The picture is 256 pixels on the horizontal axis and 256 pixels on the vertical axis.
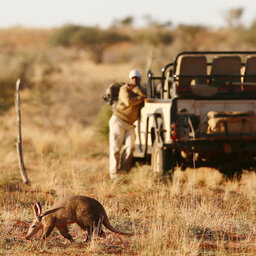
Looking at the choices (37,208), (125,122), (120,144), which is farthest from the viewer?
(120,144)

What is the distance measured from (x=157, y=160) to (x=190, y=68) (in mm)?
1664

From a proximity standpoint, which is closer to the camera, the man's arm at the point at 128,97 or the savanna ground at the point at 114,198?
the savanna ground at the point at 114,198

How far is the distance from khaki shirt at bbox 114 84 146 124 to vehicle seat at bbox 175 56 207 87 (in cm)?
100

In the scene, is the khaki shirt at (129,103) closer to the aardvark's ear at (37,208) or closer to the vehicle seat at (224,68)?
the vehicle seat at (224,68)

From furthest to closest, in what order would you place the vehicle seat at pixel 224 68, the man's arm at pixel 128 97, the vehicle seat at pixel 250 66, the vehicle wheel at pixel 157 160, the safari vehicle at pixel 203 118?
the man's arm at pixel 128 97 < the vehicle seat at pixel 250 66 < the vehicle seat at pixel 224 68 < the vehicle wheel at pixel 157 160 < the safari vehicle at pixel 203 118

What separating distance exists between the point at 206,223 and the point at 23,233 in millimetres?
2053

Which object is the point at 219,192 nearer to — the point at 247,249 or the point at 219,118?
the point at 219,118

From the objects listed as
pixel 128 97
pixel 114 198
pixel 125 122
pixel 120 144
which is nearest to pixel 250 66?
pixel 128 97

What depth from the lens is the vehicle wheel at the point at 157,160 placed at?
396 inches

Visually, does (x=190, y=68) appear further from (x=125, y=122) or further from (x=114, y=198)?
(x=114, y=198)

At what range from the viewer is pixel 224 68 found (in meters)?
10.5

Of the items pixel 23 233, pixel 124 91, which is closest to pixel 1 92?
pixel 124 91

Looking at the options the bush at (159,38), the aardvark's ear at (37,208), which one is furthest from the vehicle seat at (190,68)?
the bush at (159,38)

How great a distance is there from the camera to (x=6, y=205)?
8.29m
